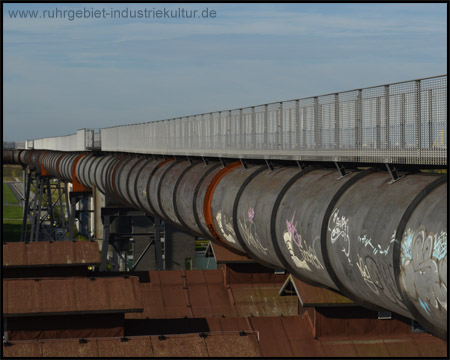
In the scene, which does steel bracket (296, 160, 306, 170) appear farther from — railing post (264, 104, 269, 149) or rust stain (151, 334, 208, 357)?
railing post (264, 104, 269, 149)

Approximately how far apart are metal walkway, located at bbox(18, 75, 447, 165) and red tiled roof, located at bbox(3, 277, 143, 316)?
3.92 metres

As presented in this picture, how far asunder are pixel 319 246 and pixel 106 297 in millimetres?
8857

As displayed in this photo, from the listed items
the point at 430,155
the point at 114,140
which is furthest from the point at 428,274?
the point at 114,140

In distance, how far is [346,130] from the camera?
517 inches

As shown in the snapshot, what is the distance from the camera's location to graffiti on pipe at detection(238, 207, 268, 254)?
1389 cm

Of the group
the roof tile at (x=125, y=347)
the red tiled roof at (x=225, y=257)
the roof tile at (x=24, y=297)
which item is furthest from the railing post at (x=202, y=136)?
the roof tile at (x=125, y=347)

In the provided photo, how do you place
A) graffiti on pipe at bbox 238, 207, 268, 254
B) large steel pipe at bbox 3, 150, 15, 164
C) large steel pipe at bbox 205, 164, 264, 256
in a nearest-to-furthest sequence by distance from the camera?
1. graffiti on pipe at bbox 238, 207, 268, 254
2. large steel pipe at bbox 205, 164, 264, 256
3. large steel pipe at bbox 3, 150, 15, 164

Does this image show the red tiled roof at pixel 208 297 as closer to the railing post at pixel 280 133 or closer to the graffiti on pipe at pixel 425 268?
the railing post at pixel 280 133

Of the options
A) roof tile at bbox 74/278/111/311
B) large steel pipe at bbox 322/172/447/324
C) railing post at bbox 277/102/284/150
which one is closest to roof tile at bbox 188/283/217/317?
roof tile at bbox 74/278/111/311

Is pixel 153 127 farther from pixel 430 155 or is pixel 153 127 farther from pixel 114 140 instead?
pixel 430 155

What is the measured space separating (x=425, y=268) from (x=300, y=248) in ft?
12.1

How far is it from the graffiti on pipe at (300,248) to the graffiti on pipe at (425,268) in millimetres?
2457

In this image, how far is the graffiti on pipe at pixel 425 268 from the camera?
8.02 m

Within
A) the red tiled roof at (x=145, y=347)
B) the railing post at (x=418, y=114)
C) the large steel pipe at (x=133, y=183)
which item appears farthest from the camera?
the large steel pipe at (x=133, y=183)
